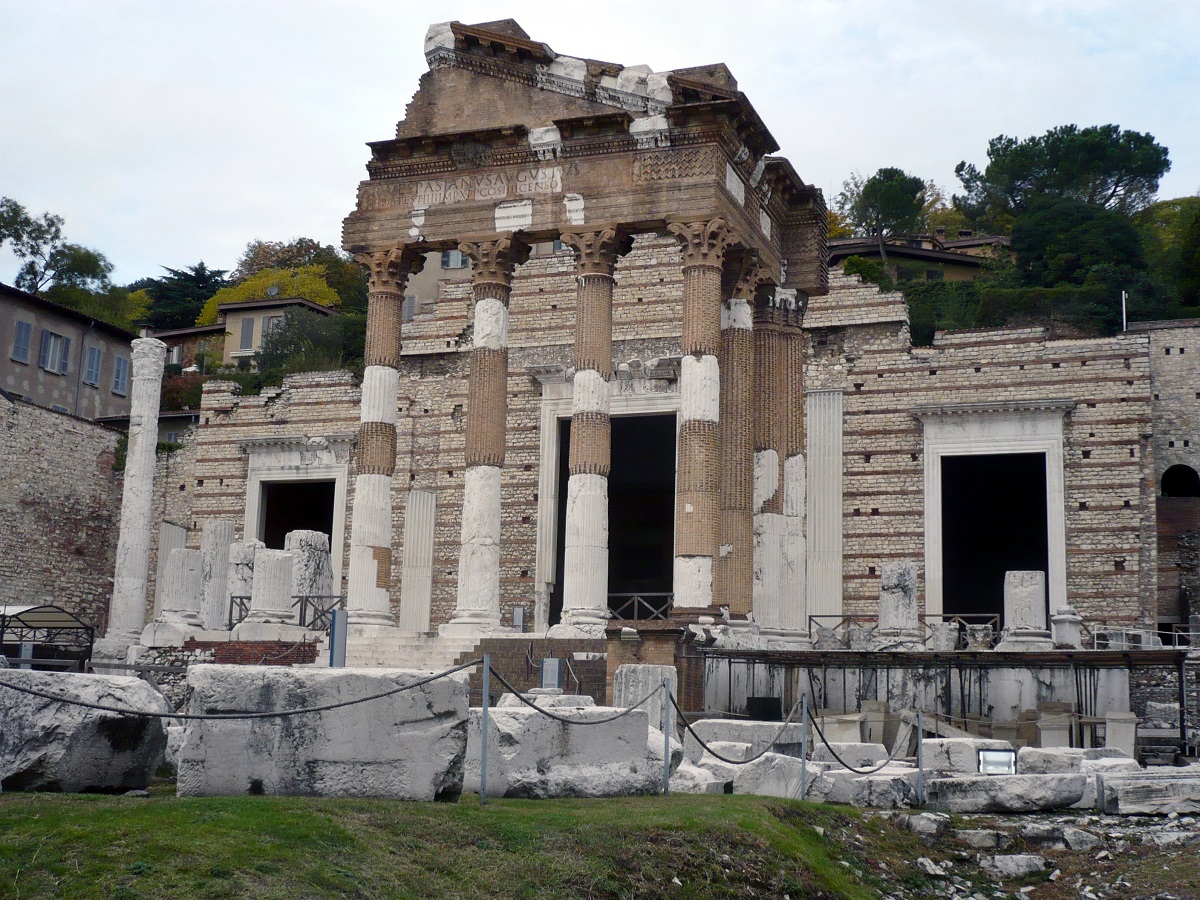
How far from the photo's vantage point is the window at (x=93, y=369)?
48.0 m

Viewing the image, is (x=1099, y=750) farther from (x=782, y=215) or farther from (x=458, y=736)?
(x=782, y=215)

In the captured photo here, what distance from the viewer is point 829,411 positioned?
30.5 meters

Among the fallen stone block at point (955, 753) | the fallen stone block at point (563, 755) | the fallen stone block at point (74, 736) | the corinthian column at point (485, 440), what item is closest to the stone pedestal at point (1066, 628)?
the corinthian column at point (485, 440)

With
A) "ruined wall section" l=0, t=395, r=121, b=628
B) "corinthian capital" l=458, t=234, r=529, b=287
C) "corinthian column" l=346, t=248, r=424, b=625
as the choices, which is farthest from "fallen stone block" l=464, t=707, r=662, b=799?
"ruined wall section" l=0, t=395, r=121, b=628

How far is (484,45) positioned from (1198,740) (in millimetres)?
16257

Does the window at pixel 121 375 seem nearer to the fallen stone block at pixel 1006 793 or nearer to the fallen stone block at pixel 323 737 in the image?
the fallen stone block at pixel 1006 793

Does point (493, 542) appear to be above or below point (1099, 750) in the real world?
above

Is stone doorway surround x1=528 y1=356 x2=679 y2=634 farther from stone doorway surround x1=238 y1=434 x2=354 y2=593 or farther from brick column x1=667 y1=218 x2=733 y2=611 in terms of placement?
brick column x1=667 y1=218 x2=733 y2=611

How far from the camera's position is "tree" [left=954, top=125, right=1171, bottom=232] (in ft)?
193

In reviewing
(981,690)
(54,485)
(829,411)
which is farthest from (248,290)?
(981,690)

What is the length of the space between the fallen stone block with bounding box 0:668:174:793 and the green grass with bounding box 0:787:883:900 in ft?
0.93

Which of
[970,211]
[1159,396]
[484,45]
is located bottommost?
[1159,396]

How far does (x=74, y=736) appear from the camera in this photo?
31.1 ft

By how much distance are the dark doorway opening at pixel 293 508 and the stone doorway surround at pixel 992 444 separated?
1478 cm
